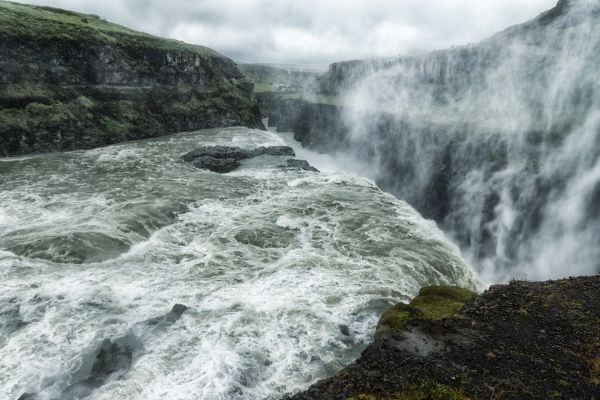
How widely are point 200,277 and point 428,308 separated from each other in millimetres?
11726

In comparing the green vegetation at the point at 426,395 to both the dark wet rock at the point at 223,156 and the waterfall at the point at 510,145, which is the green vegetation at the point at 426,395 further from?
the dark wet rock at the point at 223,156

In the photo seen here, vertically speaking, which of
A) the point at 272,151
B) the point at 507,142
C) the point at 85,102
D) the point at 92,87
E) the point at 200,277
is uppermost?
the point at 92,87

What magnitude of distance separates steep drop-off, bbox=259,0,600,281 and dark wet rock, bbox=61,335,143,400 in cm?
2779


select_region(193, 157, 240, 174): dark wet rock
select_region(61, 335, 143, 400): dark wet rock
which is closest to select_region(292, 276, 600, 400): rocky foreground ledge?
select_region(61, 335, 143, 400): dark wet rock

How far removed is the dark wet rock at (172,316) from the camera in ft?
55.6

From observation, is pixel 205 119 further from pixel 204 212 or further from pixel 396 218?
pixel 396 218

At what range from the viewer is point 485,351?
1300 cm

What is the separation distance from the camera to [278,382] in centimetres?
1379

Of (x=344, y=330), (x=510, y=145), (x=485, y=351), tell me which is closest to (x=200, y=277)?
(x=344, y=330)

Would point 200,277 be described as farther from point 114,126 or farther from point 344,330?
point 114,126

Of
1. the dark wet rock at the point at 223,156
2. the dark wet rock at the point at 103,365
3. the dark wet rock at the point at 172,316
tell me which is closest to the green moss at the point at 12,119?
the dark wet rock at the point at 223,156

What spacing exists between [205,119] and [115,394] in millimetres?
72954

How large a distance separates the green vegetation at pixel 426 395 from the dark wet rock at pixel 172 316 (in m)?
9.24

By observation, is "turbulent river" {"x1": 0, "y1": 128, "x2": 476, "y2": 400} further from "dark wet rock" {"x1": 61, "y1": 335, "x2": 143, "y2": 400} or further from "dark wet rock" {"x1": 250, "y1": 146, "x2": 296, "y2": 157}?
"dark wet rock" {"x1": 250, "y1": 146, "x2": 296, "y2": 157}
